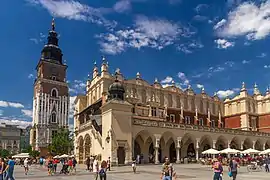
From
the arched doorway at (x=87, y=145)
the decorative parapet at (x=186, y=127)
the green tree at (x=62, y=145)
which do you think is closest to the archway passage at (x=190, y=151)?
the decorative parapet at (x=186, y=127)

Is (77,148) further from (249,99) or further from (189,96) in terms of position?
(249,99)

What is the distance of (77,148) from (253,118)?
116 ft

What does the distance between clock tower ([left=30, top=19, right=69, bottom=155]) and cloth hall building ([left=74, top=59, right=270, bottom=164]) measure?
36.2 m

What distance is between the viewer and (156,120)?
141ft

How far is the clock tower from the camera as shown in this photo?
3588 inches

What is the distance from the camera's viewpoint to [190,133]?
44.3 meters

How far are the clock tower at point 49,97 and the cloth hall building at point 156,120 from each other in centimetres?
3616

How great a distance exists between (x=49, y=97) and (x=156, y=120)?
192 feet

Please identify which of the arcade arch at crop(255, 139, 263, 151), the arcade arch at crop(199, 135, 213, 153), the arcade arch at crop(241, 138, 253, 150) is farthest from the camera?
the arcade arch at crop(255, 139, 263, 151)

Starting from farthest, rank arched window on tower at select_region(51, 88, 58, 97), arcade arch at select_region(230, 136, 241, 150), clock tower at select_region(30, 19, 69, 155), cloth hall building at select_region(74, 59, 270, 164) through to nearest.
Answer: arched window on tower at select_region(51, 88, 58, 97) < clock tower at select_region(30, 19, 69, 155) < arcade arch at select_region(230, 136, 241, 150) < cloth hall building at select_region(74, 59, 270, 164)

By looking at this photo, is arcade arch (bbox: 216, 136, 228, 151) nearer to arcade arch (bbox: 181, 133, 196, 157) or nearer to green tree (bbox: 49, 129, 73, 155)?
arcade arch (bbox: 181, 133, 196, 157)

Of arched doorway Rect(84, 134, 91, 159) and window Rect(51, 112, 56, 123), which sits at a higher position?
window Rect(51, 112, 56, 123)

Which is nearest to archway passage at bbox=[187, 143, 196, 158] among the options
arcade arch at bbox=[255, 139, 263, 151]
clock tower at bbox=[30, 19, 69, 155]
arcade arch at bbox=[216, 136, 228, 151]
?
arcade arch at bbox=[216, 136, 228, 151]

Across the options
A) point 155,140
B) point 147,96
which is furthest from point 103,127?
point 147,96
